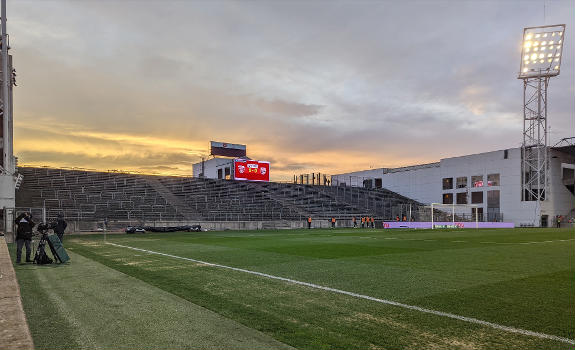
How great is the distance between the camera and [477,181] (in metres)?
59.0

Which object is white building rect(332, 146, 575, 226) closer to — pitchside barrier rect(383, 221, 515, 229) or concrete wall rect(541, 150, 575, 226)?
concrete wall rect(541, 150, 575, 226)

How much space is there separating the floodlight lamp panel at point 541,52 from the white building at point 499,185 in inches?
454

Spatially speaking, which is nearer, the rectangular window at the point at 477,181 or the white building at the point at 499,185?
the white building at the point at 499,185

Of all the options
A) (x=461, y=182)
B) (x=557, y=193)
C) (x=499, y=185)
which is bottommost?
(x=557, y=193)

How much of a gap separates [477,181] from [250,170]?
3592 cm

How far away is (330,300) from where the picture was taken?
6.80 metres

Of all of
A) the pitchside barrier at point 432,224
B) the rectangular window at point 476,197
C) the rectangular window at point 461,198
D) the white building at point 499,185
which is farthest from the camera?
the rectangular window at point 461,198

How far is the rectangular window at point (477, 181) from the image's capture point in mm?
58375

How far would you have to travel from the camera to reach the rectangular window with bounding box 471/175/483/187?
2298 inches

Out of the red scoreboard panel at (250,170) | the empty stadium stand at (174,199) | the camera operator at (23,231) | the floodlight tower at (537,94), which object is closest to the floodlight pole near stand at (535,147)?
the floodlight tower at (537,94)

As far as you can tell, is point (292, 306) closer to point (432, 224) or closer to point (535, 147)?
point (432, 224)

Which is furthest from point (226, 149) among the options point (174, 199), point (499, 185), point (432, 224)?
point (499, 185)

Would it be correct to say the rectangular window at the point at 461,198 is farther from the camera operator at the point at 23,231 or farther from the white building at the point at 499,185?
the camera operator at the point at 23,231

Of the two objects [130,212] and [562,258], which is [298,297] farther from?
[130,212]
